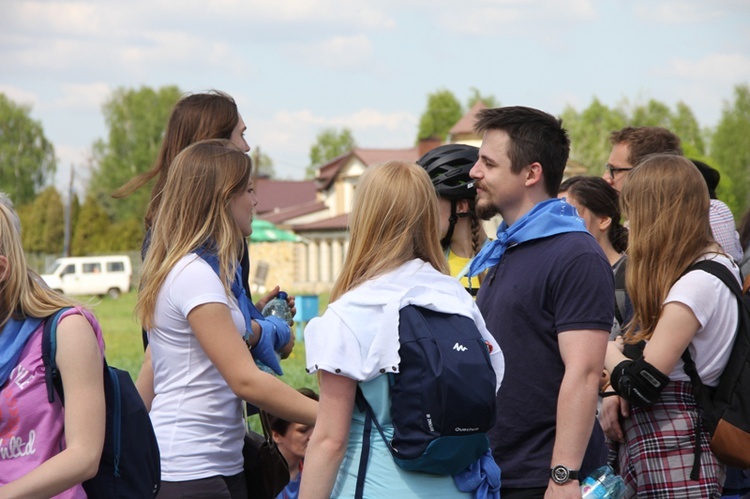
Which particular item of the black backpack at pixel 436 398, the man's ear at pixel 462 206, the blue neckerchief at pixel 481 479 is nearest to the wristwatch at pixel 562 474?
the blue neckerchief at pixel 481 479

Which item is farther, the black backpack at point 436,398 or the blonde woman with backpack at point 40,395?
the black backpack at point 436,398

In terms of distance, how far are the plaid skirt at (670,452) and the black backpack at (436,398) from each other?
1359 millimetres

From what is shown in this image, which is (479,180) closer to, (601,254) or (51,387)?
(601,254)

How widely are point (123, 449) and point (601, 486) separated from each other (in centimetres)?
173

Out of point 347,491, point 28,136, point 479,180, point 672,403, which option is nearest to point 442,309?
point 347,491

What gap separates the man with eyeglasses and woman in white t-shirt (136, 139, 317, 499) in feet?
10.6

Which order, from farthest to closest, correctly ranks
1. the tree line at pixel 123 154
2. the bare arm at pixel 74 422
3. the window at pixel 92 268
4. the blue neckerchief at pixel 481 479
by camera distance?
the tree line at pixel 123 154 → the window at pixel 92 268 → the blue neckerchief at pixel 481 479 → the bare arm at pixel 74 422

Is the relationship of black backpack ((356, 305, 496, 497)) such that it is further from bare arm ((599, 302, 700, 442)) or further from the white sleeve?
bare arm ((599, 302, 700, 442))

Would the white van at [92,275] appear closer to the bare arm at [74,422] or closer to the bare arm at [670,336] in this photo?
the bare arm at [670,336]

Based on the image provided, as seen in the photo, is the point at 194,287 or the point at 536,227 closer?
the point at 194,287

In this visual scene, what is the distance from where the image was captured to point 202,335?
3.43 meters

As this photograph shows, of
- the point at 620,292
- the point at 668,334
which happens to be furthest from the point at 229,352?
the point at 620,292

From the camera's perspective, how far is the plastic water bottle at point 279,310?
13.9 ft

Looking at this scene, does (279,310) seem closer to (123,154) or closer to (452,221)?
(452,221)
